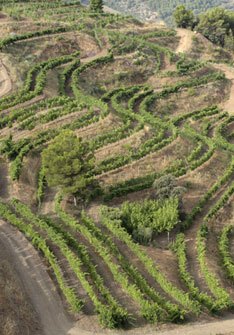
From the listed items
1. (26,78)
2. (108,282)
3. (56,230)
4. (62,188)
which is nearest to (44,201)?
(62,188)

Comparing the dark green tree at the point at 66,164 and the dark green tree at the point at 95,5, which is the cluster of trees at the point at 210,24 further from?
the dark green tree at the point at 66,164

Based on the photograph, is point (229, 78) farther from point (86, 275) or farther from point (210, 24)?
point (86, 275)

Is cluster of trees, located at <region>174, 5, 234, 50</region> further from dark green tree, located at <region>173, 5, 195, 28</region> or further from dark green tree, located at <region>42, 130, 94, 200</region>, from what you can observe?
dark green tree, located at <region>42, 130, 94, 200</region>

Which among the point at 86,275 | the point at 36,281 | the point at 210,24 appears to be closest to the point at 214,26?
the point at 210,24

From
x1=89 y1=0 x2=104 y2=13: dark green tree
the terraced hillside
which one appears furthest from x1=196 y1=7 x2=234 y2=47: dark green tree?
x1=89 y1=0 x2=104 y2=13: dark green tree

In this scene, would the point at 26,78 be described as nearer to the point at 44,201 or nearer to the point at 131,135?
the point at 131,135

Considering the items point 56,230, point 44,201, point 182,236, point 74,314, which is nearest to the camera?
point 74,314
